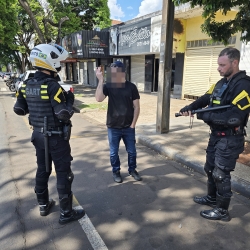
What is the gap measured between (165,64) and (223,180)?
3534 millimetres

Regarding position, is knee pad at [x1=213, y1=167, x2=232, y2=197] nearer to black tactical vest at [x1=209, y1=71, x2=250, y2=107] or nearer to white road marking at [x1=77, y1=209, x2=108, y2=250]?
black tactical vest at [x1=209, y1=71, x2=250, y2=107]

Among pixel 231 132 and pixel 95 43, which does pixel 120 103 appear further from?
pixel 95 43

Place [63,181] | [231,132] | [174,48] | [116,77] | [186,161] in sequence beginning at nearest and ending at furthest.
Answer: [231,132] < [63,181] < [116,77] < [186,161] < [174,48]

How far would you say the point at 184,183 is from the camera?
140 inches

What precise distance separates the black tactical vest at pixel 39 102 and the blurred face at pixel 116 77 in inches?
43.0

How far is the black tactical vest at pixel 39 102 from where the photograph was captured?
2312mm

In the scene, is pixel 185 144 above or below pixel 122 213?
above

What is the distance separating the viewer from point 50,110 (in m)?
2.38

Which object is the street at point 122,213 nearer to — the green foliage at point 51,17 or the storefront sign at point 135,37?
the storefront sign at point 135,37

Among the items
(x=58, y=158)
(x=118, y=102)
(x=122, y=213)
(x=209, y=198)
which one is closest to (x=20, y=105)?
(x=58, y=158)

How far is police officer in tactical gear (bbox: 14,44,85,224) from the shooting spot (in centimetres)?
232

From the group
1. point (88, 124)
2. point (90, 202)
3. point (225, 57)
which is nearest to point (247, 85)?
point (225, 57)

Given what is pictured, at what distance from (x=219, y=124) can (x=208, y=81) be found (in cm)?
838

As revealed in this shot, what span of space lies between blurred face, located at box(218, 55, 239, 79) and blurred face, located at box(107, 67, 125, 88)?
1.34 meters
